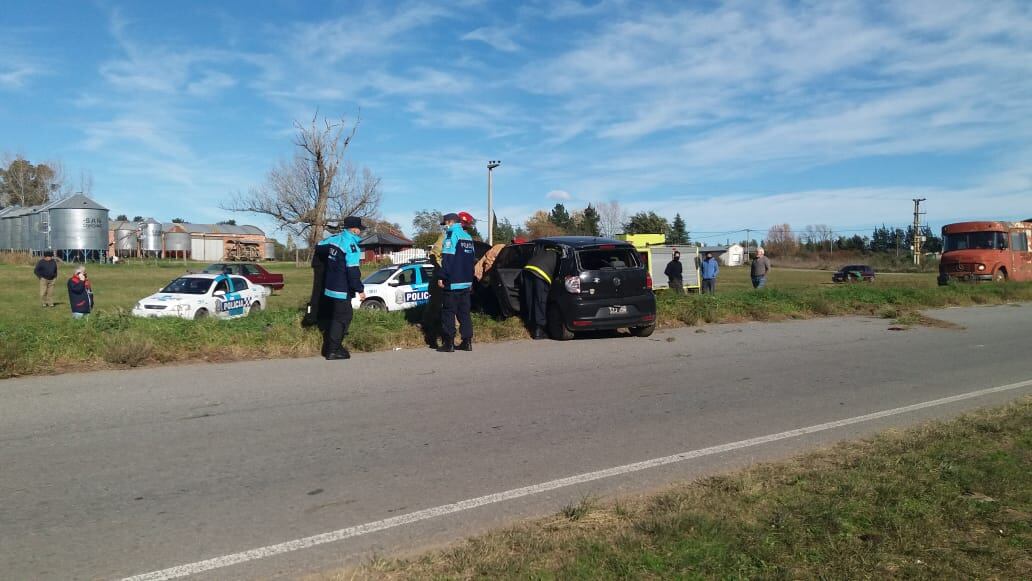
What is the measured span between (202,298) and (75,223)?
199ft

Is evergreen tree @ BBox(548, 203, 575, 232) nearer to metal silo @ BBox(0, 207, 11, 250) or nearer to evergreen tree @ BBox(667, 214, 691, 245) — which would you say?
evergreen tree @ BBox(667, 214, 691, 245)

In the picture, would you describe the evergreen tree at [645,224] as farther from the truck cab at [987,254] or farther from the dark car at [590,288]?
the dark car at [590,288]

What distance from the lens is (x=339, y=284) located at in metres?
9.73

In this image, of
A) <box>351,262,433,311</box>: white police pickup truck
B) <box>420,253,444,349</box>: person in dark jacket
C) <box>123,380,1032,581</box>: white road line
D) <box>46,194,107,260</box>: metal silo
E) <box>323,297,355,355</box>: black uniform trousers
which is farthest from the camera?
<box>46,194,107,260</box>: metal silo

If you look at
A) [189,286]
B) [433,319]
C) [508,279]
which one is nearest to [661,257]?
[189,286]

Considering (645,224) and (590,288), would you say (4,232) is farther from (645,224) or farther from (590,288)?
(590,288)

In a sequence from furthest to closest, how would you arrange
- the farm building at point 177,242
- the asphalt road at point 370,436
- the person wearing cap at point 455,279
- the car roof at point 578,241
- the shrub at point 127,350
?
the farm building at point 177,242, the car roof at point 578,241, the person wearing cap at point 455,279, the shrub at point 127,350, the asphalt road at point 370,436

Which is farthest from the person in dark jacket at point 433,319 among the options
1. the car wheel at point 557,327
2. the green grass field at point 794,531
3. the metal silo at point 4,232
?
the metal silo at point 4,232

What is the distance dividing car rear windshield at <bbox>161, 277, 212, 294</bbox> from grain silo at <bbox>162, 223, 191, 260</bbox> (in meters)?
76.5

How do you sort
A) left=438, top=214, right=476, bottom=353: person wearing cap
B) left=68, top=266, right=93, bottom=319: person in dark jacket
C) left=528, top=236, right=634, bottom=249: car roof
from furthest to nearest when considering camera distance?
left=68, top=266, right=93, bottom=319: person in dark jacket
left=528, top=236, right=634, bottom=249: car roof
left=438, top=214, right=476, bottom=353: person wearing cap

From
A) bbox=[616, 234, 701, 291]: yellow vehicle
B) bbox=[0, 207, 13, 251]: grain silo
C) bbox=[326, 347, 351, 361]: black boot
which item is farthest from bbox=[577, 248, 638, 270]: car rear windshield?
bbox=[0, 207, 13, 251]: grain silo

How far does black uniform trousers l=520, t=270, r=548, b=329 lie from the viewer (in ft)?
39.7

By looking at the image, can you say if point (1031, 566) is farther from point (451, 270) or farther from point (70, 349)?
point (70, 349)

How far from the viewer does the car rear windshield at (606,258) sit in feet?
39.7
